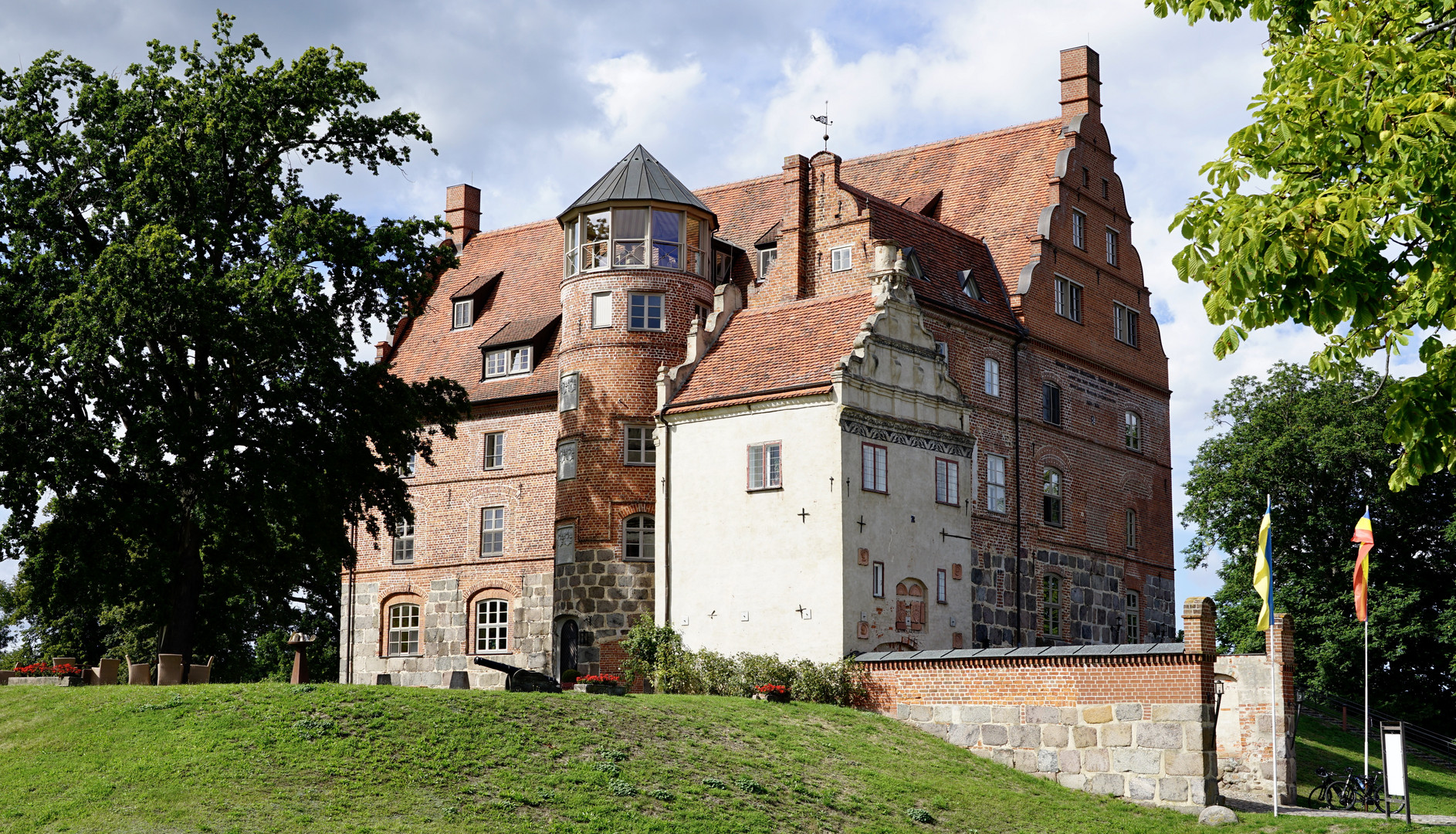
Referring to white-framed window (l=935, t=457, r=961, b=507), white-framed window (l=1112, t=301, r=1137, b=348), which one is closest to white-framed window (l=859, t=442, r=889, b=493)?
white-framed window (l=935, t=457, r=961, b=507)

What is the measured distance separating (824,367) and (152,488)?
1416cm

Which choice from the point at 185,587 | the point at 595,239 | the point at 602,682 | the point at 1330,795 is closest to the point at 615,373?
the point at 595,239

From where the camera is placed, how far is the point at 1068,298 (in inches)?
1678

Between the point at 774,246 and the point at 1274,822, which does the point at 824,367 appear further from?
the point at 1274,822

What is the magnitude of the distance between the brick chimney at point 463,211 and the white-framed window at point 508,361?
34.1ft

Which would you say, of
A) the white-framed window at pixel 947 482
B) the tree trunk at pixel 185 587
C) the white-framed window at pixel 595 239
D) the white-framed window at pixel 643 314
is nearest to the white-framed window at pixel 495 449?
the white-framed window at pixel 595 239

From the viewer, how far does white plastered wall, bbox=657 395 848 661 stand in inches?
1227

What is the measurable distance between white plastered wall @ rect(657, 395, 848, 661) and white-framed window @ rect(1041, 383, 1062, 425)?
35.8 ft

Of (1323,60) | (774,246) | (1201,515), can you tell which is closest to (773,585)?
(774,246)

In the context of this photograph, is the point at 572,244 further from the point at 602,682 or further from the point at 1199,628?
the point at 1199,628

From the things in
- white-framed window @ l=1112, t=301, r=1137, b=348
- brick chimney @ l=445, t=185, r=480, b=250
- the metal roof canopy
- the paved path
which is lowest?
the paved path

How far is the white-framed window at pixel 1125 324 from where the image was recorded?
1752 inches

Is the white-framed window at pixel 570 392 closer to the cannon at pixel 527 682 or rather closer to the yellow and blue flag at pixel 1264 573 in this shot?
the cannon at pixel 527 682

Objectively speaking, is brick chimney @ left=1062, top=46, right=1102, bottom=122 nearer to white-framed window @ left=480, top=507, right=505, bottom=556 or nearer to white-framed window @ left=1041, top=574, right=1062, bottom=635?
white-framed window @ left=1041, top=574, right=1062, bottom=635
